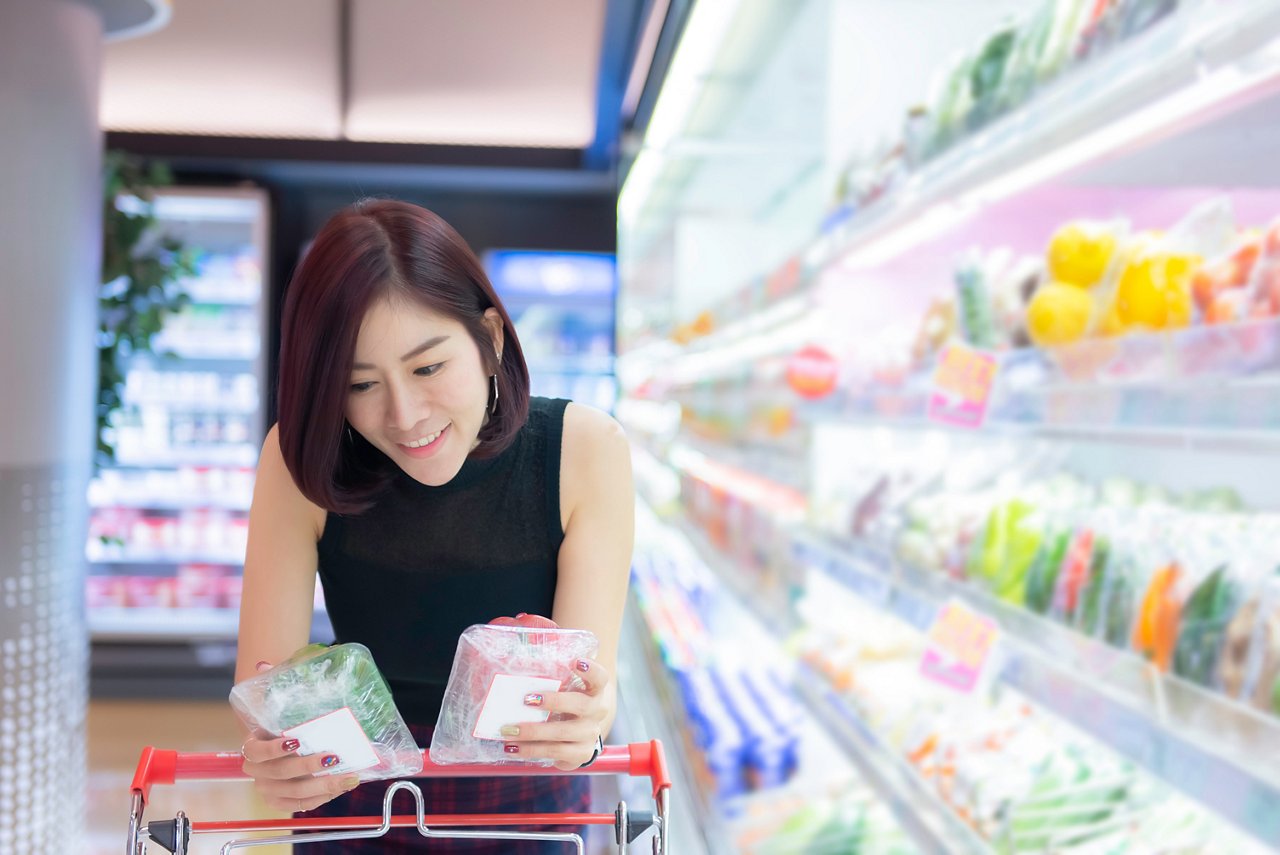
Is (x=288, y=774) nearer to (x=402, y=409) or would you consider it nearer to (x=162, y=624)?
(x=402, y=409)

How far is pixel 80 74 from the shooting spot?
3250 mm

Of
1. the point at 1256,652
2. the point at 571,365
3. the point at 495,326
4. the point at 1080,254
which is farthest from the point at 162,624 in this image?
the point at 1256,652

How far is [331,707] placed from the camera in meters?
1.04

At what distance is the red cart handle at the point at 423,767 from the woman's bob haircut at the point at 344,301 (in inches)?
11.8

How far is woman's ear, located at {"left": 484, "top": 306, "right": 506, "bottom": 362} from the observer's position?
1.33m

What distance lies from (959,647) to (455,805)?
0.77 meters

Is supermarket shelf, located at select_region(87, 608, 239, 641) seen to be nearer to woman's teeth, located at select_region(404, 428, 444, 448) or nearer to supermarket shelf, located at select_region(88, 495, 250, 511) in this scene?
supermarket shelf, located at select_region(88, 495, 250, 511)

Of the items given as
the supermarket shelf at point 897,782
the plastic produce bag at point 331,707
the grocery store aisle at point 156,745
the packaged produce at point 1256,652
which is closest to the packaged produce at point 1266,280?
the packaged produce at point 1256,652

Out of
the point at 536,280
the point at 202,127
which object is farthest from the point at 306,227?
the point at 536,280

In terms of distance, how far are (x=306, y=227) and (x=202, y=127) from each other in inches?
32.9

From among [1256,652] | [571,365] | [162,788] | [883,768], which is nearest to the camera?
[1256,652]

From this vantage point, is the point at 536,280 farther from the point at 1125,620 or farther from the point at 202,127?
the point at 1125,620

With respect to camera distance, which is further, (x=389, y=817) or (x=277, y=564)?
(x=277, y=564)

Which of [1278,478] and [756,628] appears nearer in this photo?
[1278,478]
